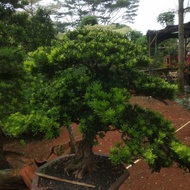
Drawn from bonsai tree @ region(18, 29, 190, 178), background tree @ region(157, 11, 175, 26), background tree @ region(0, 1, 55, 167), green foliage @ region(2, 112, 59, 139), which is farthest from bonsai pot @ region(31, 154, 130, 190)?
background tree @ region(157, 11, 175, 26)

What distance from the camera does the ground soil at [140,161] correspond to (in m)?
4.07

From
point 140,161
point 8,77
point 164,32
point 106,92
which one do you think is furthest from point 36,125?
point 164,32

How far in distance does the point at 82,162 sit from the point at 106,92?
34.2 inches

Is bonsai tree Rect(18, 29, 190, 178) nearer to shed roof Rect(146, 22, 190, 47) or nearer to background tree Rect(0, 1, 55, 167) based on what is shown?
background tree Rect(0, 1, 55, 167)

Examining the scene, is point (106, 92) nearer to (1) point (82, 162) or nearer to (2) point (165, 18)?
(1) point (82, 162)

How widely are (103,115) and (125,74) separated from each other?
1.65ft

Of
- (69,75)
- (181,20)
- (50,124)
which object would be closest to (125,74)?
(69,75)

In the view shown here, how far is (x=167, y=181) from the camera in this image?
13.5 feet

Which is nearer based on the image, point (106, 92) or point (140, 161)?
point (106, 92)

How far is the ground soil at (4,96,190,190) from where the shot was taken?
4.07 meters

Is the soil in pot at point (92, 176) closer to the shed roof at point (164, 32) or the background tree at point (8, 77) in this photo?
the background tree at point (8, 77)

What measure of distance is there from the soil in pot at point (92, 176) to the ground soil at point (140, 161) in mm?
586

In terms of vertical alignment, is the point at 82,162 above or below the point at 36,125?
→ below

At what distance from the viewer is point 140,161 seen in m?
4.83
